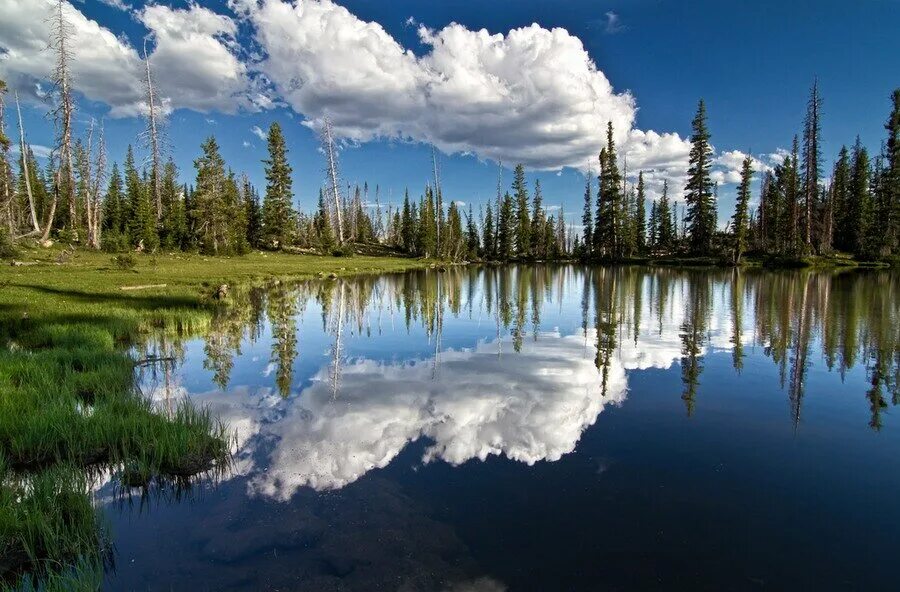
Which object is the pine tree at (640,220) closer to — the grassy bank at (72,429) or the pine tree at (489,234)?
the pine tree at (489,234)

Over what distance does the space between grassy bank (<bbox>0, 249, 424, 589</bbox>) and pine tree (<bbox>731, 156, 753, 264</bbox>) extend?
60.5 metres

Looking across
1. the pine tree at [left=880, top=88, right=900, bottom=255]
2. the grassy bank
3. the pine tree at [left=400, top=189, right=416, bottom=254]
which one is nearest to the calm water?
the grassy bank

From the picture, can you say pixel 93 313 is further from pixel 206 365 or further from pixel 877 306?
pixel 877 306

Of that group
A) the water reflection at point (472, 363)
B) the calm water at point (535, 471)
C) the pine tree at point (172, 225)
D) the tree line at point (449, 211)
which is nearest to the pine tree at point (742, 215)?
the tree line at point (449, 211)

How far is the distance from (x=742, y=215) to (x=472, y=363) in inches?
2327

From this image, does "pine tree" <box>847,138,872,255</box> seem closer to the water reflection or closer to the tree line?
the tree line

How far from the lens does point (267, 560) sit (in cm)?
504

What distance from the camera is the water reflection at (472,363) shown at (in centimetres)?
815

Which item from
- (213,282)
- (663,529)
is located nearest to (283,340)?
(663,529)

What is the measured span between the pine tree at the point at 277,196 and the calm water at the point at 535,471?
59.5 meters

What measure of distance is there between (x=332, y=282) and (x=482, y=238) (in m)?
78.1

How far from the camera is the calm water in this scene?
4883 millimetres

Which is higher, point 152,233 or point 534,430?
point 152,233

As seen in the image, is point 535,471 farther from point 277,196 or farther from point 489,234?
point 489,234
